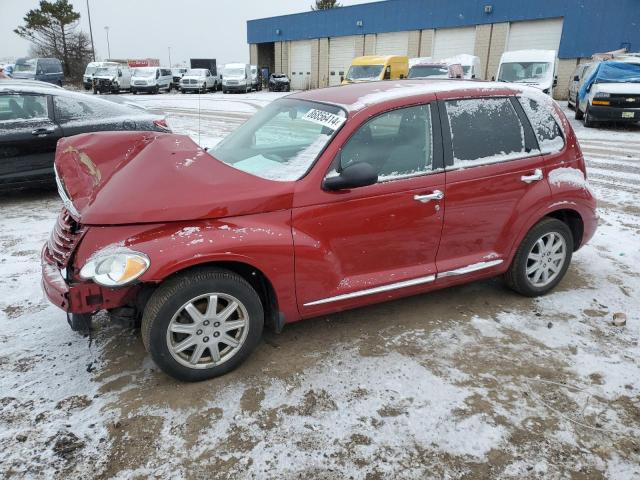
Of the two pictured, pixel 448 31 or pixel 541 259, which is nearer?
pixel 541 259

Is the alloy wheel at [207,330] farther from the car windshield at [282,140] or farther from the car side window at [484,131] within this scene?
the car side window at [484,131]

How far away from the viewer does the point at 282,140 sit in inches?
140

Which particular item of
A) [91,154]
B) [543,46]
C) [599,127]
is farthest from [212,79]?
[91,154]

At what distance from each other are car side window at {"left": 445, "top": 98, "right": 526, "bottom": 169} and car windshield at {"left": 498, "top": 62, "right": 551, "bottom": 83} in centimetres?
1691

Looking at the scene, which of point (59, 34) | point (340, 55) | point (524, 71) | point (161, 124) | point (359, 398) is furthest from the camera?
point (59, 34)

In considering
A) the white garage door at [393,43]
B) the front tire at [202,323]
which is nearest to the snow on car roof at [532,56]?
the white garage door at [393,43]

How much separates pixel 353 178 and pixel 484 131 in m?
1.28

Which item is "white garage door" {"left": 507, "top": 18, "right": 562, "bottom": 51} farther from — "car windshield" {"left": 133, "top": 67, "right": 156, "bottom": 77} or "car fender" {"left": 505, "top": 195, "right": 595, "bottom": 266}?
"car fender" {"left": 505, "top": 195, "right": 595, "bottom": 266}

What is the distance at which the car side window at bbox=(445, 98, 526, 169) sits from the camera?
3486 mm

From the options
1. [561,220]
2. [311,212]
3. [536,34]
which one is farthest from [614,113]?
[536,34]

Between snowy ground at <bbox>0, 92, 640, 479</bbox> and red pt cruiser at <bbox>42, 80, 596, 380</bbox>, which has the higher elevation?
red pt cruiser at <bbox>42, 80, 596, 380</bbox>

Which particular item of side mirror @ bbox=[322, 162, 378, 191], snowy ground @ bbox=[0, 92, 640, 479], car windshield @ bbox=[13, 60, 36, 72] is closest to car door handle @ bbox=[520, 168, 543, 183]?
snowy ground @ bbox=[0, 92, 640, 479]

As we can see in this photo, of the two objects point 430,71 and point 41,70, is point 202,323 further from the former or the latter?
point 41,70

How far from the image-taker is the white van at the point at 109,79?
104 feet
